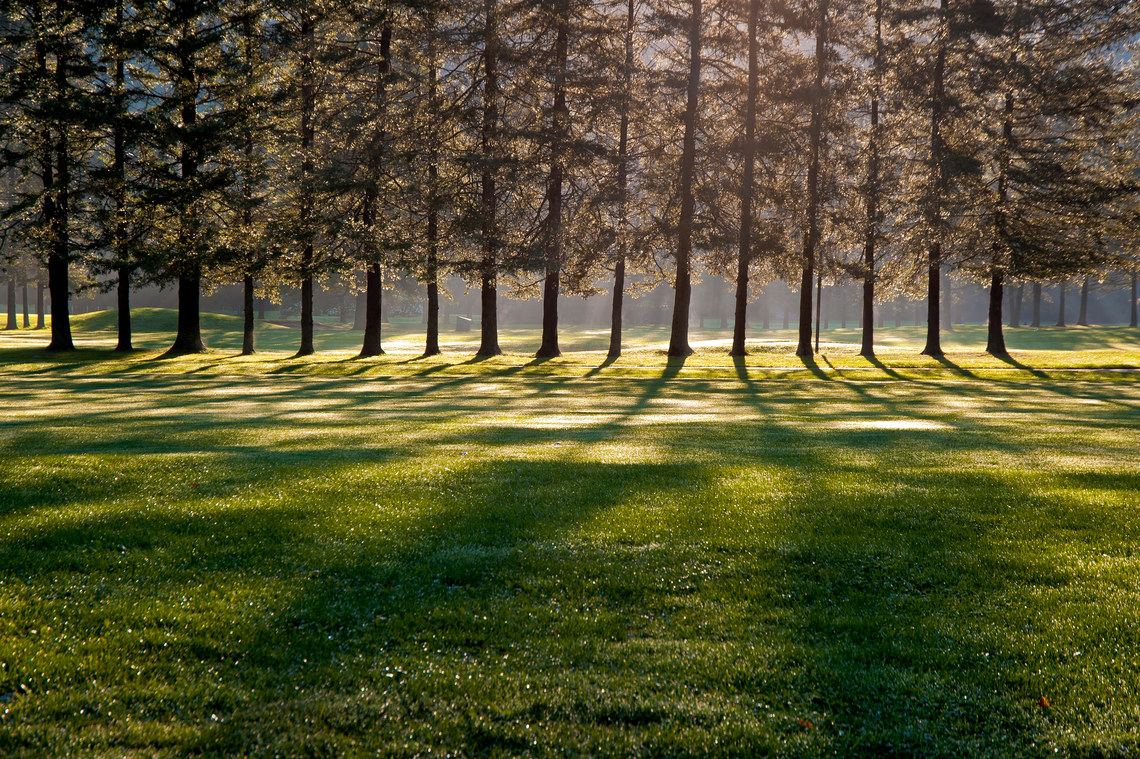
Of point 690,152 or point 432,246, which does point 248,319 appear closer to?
point 432,246

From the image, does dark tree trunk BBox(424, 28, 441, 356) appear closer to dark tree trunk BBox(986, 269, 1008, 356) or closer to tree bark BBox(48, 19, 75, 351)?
tree bark BBox(48, 19, 75, 351)

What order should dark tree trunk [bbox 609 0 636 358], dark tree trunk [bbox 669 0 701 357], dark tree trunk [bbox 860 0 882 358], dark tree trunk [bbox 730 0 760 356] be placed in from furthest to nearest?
dark tree trunk [bbox 860 0 882 358] < dark tree trunk [bbox 730 0 760 356] < dark tree trunk [bbox 669 0 701 357] < dark tree trunk [bbox 609 0 636 358]

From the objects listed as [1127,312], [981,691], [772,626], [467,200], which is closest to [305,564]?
[772,626]

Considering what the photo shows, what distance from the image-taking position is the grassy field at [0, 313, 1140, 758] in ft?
12.1

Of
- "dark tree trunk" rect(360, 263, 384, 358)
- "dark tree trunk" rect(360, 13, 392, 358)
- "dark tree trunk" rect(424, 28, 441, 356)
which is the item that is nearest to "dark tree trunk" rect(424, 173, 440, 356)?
"dark tree trunk" rect(424, 28, 441, 356)

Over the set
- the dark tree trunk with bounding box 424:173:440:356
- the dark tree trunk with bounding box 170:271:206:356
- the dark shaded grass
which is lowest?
the dark shaded grass

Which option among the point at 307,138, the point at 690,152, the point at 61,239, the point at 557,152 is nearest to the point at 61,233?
the point at 61,239

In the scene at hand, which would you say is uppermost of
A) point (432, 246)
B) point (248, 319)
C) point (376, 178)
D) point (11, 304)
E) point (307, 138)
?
point (307, 138)

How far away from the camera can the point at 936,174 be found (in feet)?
97.5

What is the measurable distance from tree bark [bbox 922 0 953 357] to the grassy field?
20262 mm

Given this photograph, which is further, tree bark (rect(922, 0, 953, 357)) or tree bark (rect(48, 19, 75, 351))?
tree bark (rect(922, 0, 953, 357))

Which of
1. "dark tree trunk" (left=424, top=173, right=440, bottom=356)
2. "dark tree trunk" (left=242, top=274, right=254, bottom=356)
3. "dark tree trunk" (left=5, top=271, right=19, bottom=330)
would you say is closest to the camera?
"dark tree trunk" (left=424, top=173, right=440, bottom=356)

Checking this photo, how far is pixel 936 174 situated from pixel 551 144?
51.7 feet

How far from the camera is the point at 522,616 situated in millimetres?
4875
